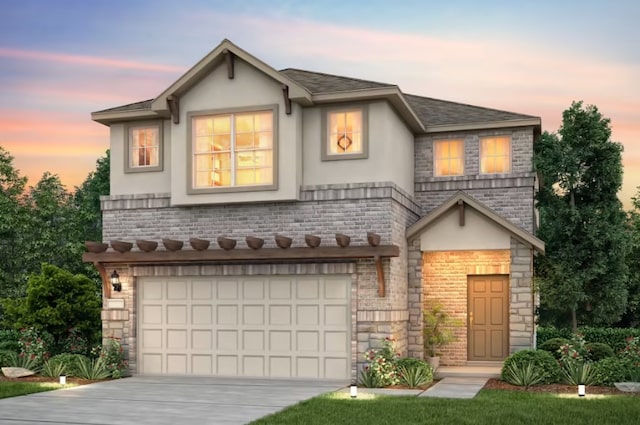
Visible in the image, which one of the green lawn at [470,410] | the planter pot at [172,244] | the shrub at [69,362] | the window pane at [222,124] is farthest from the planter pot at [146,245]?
the green lawn at [470,410]

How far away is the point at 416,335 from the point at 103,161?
24488 mm

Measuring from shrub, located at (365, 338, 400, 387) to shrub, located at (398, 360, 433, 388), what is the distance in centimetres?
16

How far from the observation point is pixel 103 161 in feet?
129

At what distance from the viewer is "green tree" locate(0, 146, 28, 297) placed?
34.3 m

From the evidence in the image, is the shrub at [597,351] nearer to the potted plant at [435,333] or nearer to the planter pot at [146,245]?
the potted plant at [435,333]

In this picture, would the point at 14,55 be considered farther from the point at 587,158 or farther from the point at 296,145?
the point at 587,158

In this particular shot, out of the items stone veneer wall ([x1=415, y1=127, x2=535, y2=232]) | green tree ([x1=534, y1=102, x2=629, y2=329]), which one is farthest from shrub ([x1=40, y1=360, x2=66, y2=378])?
green tree ([x1=534, y1=102, x2=629, y2=329])

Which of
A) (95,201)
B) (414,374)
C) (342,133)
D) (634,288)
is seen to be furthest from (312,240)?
(95,201)

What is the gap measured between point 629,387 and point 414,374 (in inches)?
164

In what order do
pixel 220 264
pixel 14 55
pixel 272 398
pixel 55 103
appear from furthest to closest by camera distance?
pixel 55 103, pixel 14 55, pixel 220 264, pixel 272 398

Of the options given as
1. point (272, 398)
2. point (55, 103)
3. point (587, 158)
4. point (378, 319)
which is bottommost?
point (272, 398)

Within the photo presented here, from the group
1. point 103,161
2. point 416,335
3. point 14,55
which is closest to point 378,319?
point 416,335

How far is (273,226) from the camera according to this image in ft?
59.9

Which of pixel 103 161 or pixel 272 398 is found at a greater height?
pixel 103 161
